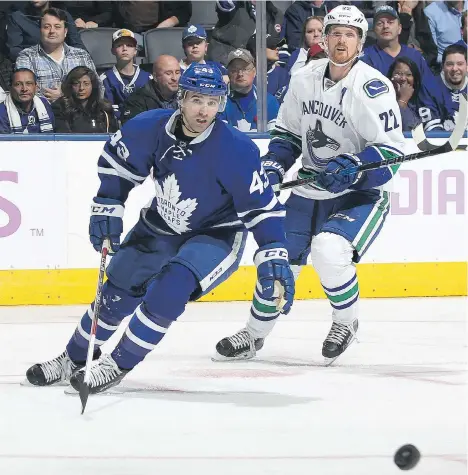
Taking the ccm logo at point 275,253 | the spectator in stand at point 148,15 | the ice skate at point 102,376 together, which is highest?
the spectator in stand at point 148,15

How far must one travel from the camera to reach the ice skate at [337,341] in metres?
4.46

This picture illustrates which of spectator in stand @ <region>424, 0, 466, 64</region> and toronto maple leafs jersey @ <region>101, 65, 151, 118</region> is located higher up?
spectator in stand @ <region>424, 0, 466, 64</region>

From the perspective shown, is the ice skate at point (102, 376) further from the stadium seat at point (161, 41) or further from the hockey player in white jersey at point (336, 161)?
the stadium seat at point (161, 41)

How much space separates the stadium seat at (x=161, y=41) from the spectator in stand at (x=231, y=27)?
21 cm

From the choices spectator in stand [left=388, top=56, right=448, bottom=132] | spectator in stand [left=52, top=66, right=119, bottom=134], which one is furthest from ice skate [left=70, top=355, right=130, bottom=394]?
spectator in stand [left=388, top=56, right=448, bottom=132]

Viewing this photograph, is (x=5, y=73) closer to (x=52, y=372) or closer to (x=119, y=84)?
(x=119, y=84)

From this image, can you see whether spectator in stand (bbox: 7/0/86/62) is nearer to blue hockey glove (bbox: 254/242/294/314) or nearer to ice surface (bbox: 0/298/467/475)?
ice surface (bbox: 0/298/467/475)

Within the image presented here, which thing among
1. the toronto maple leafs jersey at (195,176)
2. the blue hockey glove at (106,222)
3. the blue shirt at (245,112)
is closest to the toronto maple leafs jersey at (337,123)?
the toronto maple leafs jersey at (195,176)

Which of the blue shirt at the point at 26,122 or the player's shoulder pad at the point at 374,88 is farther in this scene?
the blue shirt at the point at 26,122

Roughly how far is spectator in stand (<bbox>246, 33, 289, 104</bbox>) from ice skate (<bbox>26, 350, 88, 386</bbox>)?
2605 millimetres

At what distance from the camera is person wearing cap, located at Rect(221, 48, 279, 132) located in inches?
240

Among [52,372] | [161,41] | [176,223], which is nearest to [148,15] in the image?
[161,41]

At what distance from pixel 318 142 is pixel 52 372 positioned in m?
1.34

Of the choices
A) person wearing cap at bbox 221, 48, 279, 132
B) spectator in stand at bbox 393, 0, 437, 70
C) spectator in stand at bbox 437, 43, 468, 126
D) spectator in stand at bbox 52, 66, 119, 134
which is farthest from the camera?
spectator in stand at bbox 393, 0, 437, 70
